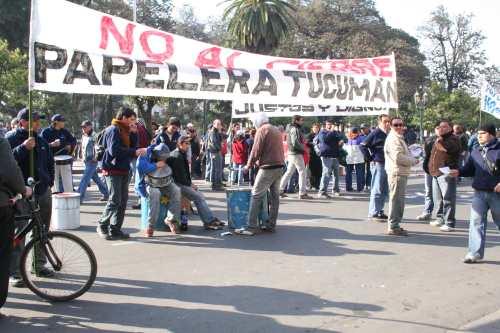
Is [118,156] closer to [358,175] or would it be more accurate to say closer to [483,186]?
[483,186]

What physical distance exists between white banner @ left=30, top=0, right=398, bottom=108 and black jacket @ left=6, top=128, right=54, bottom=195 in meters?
0.65

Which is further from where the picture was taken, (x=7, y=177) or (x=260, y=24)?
(x=260, y=24)

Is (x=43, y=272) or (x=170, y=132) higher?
(x=170, y=132)

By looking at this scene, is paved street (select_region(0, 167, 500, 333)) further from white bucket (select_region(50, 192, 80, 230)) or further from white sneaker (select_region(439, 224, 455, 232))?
white bucket (select_region(50, 192, 80, 230))

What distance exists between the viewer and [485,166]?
267 inches

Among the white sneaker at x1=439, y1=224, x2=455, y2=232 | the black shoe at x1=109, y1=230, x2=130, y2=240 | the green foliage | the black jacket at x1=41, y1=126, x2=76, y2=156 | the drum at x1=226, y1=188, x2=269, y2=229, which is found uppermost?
the green foliage

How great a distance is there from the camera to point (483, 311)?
17.0 feet

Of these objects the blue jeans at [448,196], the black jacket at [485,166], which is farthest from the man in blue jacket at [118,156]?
the blue jeans at [448,196]

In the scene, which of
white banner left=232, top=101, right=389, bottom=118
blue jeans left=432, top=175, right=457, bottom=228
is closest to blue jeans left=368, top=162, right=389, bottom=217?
blue jeans left=432, top=175, right=457, bottom=228

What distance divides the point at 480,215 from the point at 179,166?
458cm

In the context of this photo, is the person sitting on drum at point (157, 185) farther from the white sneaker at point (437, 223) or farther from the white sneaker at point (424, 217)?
the white sneaker at point (424, 217)

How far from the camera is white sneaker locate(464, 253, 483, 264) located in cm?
696

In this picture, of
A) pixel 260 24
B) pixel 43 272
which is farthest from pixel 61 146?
pixel 260 24

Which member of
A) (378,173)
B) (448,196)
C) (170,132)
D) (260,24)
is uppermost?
(260,24)
